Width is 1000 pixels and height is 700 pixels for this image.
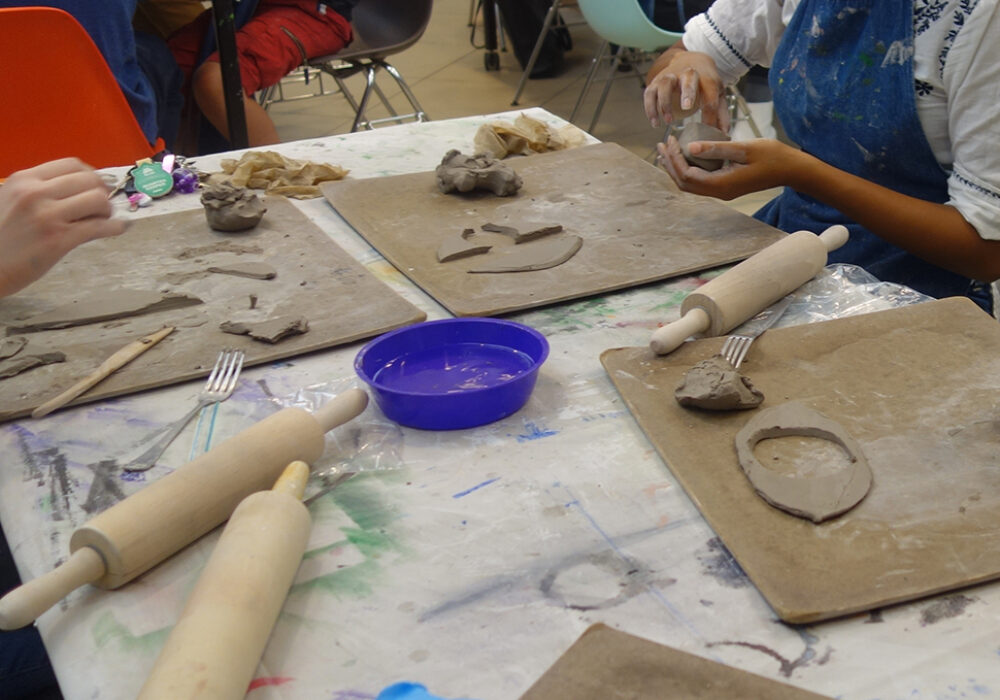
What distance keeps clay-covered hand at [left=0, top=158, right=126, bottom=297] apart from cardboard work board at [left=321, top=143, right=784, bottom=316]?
46cm

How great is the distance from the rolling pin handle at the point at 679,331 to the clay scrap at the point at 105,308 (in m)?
0.67

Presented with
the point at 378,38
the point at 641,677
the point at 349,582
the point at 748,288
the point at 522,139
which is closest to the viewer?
the point at 641,677

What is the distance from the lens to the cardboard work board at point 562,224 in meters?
1.37

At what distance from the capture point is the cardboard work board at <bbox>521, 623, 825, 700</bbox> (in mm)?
683

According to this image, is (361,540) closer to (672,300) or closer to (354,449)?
(354,449)

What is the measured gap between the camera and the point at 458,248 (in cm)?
146

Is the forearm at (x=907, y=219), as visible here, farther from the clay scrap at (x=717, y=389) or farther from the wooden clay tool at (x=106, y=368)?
the wooden clay tool at (x=106, y=368)

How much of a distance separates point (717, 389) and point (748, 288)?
290 mm

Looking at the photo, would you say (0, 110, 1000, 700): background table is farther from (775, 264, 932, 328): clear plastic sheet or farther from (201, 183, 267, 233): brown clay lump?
(201, 183, 267, 233): brown clay lump

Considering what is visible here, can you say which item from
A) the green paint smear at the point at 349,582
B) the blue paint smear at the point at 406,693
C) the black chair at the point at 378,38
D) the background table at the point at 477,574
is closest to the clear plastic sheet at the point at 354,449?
the background table at the point at 477,574

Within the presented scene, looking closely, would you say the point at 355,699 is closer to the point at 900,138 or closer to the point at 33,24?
the point at 900,138

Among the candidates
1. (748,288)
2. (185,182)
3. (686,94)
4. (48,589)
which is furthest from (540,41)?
(48,589)

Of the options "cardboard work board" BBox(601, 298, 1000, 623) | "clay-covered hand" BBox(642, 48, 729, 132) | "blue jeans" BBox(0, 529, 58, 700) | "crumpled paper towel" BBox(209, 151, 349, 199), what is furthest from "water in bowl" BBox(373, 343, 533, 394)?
"clay-covered hand" BBox(642, 48, 729, 132)

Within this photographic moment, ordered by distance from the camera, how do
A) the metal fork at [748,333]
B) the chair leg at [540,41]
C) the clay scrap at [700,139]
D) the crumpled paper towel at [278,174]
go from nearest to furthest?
1. the metal fork at [748,333]
2. the clay scrap at [700,139]
3. the crumpled paper towel at [278,174]
4. the chair leg at [540,41]
